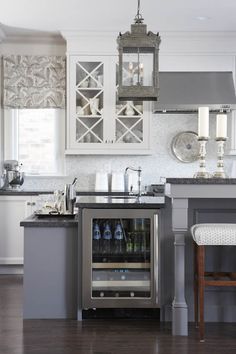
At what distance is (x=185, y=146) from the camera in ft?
22.3

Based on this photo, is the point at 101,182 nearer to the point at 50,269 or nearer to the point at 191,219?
the point at 50,269

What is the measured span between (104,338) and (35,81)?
3.77m

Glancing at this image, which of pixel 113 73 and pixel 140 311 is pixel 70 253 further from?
pixel 113 73

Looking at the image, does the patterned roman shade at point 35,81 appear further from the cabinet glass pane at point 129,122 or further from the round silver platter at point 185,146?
the round silver platter at point 185,146

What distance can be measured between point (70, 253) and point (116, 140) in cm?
247

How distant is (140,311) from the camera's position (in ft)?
14.3

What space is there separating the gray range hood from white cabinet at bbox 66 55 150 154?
1.01ft

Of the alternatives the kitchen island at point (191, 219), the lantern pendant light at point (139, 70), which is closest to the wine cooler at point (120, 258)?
the kitchen island at point (191, 219)

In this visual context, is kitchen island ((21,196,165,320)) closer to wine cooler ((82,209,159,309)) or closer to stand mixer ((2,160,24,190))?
wine cooler ((82,209,159,309))

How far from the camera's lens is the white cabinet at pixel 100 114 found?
652cm

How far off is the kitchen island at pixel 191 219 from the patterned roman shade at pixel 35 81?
3076 millimetres

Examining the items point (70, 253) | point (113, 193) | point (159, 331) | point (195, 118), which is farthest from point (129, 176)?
point (159, 331)

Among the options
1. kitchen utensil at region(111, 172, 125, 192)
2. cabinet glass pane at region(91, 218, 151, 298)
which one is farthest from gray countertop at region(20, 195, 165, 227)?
kitchen utensil at region(111, 172, 125, 192)

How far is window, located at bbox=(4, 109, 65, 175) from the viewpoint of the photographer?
6.90 m
